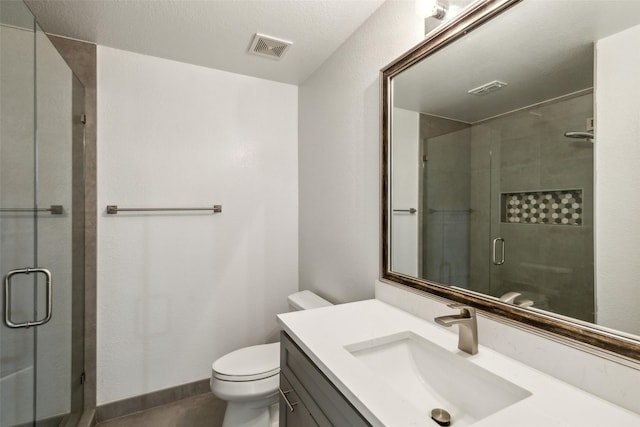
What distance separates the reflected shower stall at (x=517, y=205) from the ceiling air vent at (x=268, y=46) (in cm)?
103

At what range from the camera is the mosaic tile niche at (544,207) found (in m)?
0.78

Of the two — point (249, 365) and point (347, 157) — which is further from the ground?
point (347, 157)

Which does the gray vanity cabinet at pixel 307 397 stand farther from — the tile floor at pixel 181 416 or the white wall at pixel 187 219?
the white wall at pixel 187 219

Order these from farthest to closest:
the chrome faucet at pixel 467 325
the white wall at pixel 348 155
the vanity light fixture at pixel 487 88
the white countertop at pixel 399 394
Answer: the white wall at pixel 348 155 → the vanity light fixture at pixel 487 88 → the chrome faucet at pixel 467 325 → the white countertop at pixel 399 394

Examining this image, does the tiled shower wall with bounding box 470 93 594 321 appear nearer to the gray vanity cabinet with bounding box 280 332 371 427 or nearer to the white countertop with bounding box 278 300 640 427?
the white countertop with bounding box 278 300 640 427

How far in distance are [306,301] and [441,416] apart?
116 centimetres

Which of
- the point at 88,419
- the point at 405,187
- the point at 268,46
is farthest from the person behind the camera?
the point at 268,46

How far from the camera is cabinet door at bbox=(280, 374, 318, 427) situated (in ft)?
3.08

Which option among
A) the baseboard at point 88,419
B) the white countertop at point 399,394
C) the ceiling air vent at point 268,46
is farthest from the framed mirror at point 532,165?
the baseboard at point 88,419

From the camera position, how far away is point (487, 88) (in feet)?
3.37

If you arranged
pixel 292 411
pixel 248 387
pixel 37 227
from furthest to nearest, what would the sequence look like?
pixel 248 387 < pixel 37 227 < pixel 292 411

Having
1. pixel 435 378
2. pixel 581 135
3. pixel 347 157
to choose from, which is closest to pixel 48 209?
pixel 347 157

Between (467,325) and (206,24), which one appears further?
(206,24)

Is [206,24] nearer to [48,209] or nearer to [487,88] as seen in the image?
[48,209]
